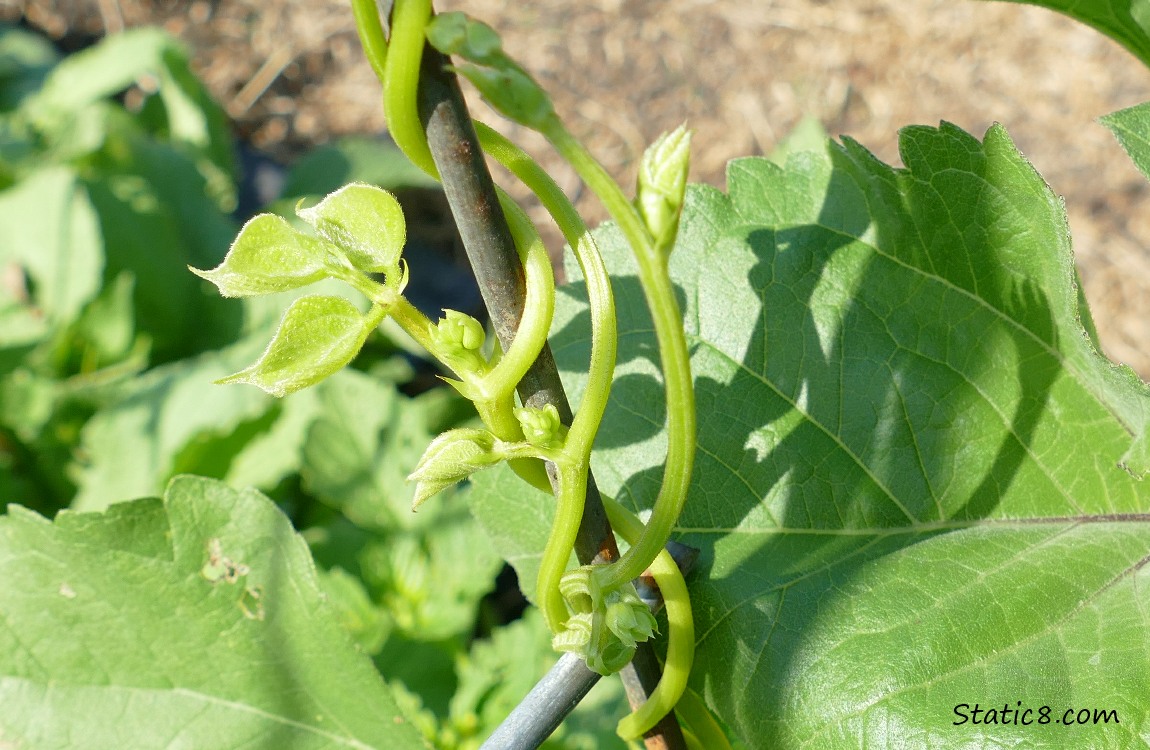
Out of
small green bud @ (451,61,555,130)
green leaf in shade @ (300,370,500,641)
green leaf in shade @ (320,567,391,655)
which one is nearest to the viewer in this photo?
small green bud @ (451,61,555,130)

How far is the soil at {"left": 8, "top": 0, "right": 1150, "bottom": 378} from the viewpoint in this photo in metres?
3.51

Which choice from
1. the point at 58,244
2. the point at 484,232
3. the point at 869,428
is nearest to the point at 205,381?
the point at 58,244

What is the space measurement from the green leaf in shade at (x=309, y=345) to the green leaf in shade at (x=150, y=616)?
44cm

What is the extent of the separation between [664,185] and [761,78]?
12.3 feet

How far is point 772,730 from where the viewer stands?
816 millimetres

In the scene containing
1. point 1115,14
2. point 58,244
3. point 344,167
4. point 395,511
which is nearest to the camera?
point 1115,14

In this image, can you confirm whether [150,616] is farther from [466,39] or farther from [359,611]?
[359,611]

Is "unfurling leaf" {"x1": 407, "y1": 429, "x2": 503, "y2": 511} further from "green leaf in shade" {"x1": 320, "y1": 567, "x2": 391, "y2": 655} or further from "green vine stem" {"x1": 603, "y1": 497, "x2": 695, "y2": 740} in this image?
"green leaf in shade" {"x1": 320, "y1": 567, "x2": 391, "y2": 655}

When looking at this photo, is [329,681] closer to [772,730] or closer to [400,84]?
[772,730]

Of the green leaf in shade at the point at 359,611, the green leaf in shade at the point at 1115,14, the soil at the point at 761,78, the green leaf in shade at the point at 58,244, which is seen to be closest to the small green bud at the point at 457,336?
the green leaf in shade at the point at 1115,14

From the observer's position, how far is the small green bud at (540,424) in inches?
24.0

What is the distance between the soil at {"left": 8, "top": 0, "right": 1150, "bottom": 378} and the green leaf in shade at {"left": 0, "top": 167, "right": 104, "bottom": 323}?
1.56 m

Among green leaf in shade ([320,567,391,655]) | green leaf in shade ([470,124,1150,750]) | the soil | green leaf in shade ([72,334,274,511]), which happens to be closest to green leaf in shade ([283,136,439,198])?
the soil

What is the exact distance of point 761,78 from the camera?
402 centimetres
